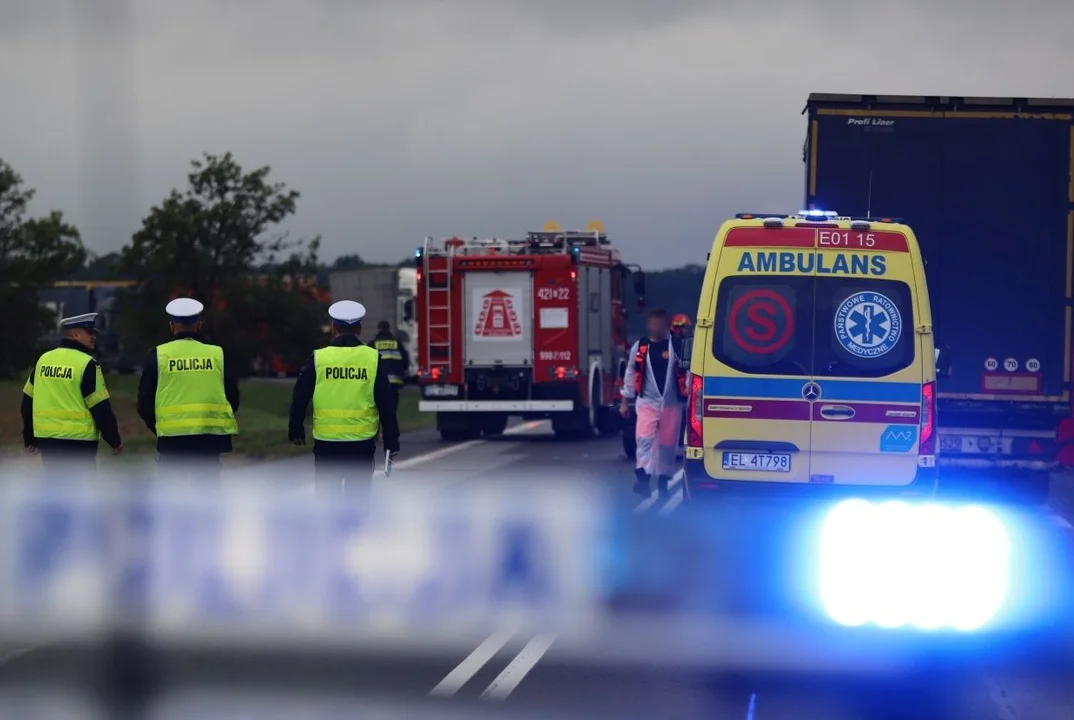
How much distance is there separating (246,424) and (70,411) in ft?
59.7

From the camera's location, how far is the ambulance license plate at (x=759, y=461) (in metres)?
11.7

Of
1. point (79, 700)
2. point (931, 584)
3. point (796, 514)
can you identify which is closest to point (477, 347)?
point (796, 514)

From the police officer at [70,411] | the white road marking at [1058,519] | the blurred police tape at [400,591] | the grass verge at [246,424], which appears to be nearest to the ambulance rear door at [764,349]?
the blurred police tape at [400,591]

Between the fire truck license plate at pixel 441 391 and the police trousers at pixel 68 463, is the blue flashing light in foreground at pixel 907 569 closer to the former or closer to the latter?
the police trousers at pixel 68 463

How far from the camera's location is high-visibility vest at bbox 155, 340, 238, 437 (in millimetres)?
9922

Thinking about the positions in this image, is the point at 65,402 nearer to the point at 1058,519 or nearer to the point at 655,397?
the point at 655,397

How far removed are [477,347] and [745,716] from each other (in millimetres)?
17972

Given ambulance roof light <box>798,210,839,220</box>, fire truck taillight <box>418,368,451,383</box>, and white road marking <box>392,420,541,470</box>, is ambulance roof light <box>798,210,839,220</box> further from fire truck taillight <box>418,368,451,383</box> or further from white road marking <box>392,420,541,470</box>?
fire truck taillight <box>418,368,451,383</box>

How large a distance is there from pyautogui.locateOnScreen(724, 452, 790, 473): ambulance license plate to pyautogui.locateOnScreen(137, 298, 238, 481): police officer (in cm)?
375

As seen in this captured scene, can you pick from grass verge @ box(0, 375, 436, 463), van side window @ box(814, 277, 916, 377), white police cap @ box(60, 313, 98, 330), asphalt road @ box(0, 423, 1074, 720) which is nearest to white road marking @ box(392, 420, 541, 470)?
grass verge @ box(0, 375, 436, 463)

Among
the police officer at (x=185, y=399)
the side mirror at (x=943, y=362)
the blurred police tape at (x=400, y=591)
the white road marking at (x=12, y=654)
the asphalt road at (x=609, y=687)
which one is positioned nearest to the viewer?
the asphalt road at (x=609, y=687)

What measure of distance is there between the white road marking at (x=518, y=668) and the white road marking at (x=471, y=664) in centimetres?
14

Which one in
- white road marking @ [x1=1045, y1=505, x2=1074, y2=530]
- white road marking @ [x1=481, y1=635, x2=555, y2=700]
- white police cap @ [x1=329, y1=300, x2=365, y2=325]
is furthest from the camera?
white road marking @ [x1=1045, y1=505, x2=1074, y2=530]

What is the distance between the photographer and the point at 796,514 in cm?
1195
